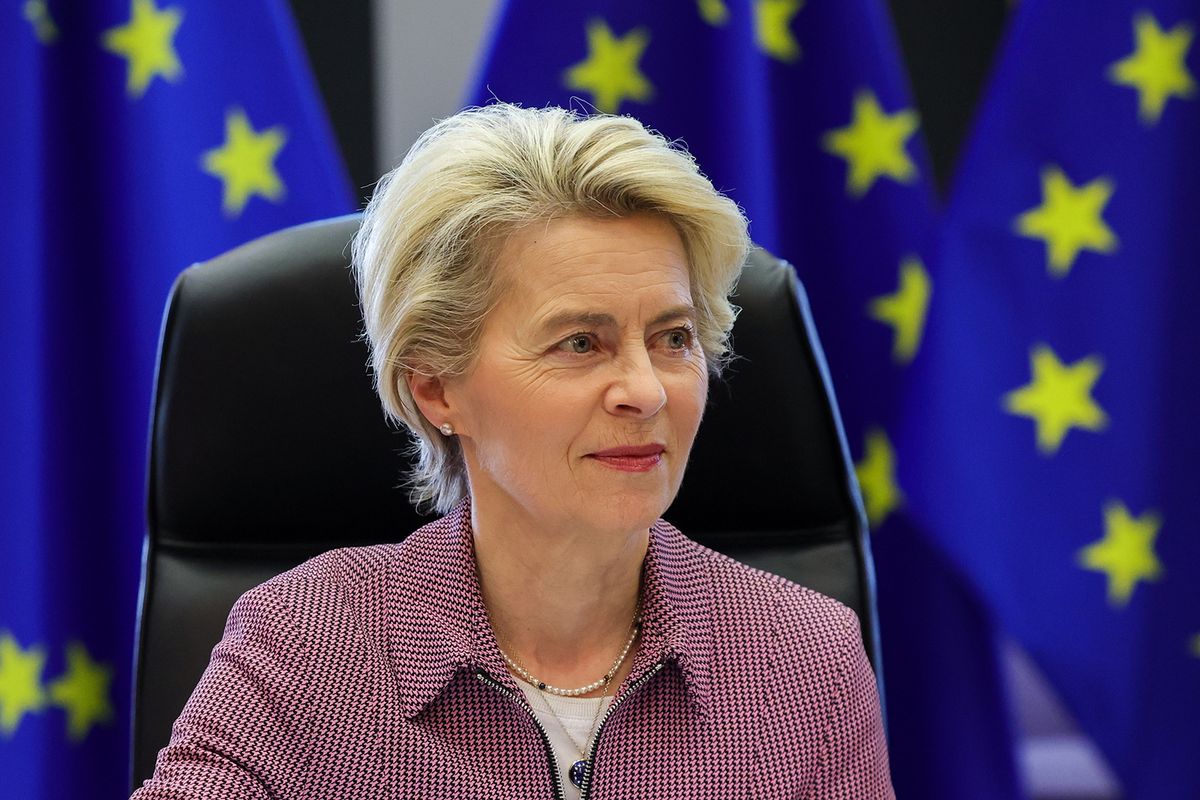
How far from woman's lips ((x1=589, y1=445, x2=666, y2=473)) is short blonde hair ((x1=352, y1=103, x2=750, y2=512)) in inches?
6.7

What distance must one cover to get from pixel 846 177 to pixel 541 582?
3.12 feet

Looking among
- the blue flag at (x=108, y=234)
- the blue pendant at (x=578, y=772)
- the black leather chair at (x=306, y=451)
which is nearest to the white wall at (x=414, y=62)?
the blue flag at (x=108, y=234)

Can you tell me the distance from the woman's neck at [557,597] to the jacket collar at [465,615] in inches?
1.0

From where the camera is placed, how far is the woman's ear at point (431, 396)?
134 centimetres

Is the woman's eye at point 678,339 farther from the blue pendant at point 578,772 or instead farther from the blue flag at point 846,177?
the blue flag at point 846,177

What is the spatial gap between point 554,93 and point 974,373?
741mm

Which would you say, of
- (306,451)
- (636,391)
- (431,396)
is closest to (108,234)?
(306,451)

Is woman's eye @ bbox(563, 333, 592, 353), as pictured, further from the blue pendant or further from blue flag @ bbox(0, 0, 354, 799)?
blue flag @ bbox(0, 0, 354, 799)

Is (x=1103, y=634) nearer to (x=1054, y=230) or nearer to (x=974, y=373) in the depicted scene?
(x=974, y=373)

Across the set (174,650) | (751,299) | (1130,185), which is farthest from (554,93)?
(174,650)

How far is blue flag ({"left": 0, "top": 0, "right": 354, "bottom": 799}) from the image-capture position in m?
1.90

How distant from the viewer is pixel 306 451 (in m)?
1.41

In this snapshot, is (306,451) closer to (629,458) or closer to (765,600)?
(629,458)

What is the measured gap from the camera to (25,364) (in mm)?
1865
